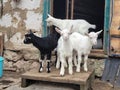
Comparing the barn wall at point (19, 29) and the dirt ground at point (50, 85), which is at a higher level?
the barn wall at point (19, 29)

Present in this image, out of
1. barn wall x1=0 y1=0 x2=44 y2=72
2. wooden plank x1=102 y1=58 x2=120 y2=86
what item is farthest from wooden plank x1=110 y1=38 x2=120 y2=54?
barn wall x1=0 y1=0 x2=44 y2=72

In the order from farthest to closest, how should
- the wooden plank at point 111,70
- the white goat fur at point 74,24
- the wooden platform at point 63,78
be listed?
the white goat fur at point 74,24, the wooden plank at point 111,70, the wooden platform at point 63,78

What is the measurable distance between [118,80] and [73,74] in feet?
3.78

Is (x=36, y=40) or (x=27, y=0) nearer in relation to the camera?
(x=36, y=40)

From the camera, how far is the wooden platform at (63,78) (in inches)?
246

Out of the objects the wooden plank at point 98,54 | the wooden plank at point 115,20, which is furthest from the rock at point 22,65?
the wooden plank at point 115,20

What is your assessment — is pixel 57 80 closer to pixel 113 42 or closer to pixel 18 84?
pixel 18 84

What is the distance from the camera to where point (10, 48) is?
27.6 feet

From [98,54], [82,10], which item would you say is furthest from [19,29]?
[98,54]

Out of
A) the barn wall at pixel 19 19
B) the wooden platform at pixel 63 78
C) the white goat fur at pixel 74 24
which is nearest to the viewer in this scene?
the wooden platform at pixel 63 78

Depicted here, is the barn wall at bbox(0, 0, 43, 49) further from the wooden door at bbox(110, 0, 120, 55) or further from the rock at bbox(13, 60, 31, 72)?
the wooden door at bbox(110, 0, 120, 55)

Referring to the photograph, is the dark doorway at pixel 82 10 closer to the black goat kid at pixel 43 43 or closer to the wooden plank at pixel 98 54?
the wooden plank at pixel 98 54

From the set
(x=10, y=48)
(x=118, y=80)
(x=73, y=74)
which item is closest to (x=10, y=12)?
(x=10, y=48)

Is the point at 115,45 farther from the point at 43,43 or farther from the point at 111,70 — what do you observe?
the point at 43,43
